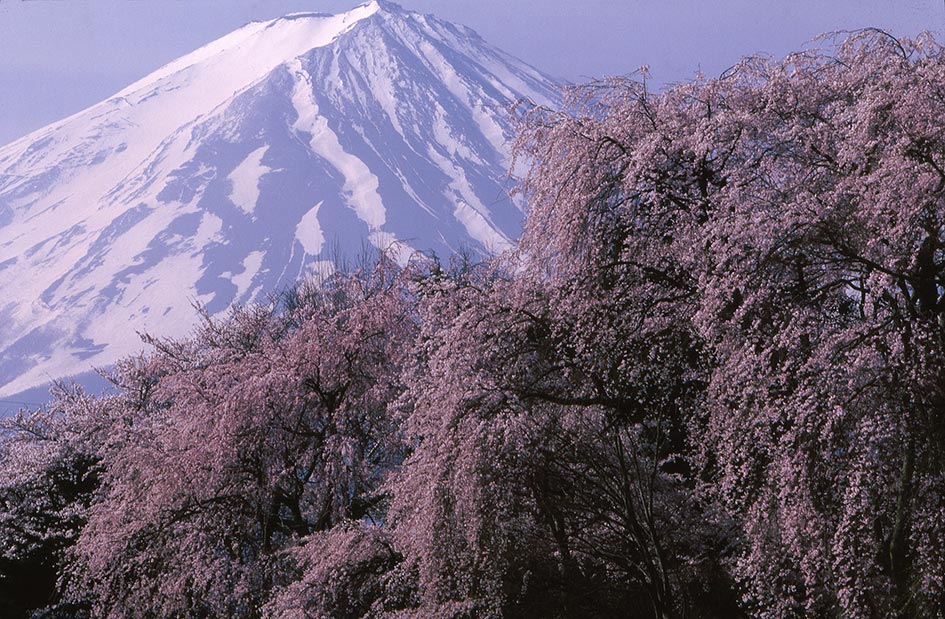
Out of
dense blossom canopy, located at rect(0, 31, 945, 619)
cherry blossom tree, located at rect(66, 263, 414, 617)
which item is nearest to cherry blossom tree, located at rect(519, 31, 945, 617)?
dense blossom canopy, located at rect(0, 31, 945, 619)

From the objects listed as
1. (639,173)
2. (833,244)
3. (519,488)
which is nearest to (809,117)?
(639,173)

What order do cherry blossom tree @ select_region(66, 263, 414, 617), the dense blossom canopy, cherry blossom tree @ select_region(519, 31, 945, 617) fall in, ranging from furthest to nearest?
cherry blossom tree @ select_region(66, 263, 414, 617) → the dense blossom canopy → cherry blossom tree @ select_region(519, 31, 945, 617)

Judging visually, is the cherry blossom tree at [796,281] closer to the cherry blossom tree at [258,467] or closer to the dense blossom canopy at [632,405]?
the dense blossom canopy at [632,405]

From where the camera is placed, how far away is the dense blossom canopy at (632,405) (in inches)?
371

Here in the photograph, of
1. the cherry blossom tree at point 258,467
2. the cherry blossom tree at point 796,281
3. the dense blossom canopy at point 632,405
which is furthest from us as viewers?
the cherry blossom tree at point 258,467

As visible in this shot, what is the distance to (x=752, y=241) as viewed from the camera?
10.1m

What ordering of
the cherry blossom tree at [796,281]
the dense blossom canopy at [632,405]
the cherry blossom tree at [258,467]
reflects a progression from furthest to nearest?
the cherry blossom tree at [258,467]
the dense blossom canopy at [632,405]
the cherry blossom tree at [796,281]

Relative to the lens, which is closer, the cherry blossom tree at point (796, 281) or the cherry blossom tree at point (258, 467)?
the cherry blossom tree at point (796, 281)


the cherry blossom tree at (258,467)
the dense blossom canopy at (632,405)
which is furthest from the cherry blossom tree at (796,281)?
the cherry blossom tree at (258,467)

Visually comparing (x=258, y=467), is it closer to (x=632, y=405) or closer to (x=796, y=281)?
(x=632, y=405)

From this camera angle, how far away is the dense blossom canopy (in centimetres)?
941

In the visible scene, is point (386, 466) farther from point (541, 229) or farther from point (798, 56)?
point (798, 56)

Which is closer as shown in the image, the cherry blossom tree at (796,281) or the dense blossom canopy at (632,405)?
the cherry blossom tree at (796,281)

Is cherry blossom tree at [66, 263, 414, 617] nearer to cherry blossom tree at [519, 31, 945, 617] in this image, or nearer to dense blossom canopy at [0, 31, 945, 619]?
dense blossom canopy at [0, 31, 945, 619]
